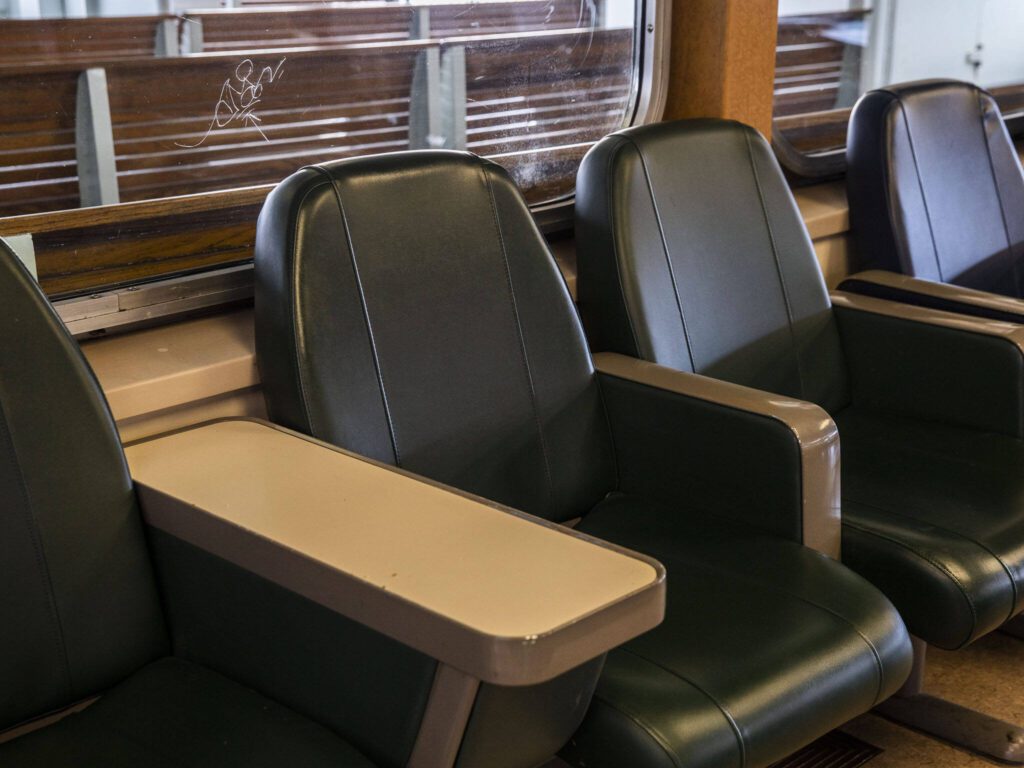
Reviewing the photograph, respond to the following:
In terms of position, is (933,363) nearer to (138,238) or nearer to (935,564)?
(935,564)

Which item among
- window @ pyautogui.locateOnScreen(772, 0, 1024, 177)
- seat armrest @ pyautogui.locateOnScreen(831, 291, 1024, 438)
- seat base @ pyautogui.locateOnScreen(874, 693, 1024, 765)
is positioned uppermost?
window @ pyautogui.locateOnScreen(772, 0, 1024, 177)

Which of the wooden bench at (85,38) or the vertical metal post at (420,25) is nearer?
the wooden bench at (85,38)

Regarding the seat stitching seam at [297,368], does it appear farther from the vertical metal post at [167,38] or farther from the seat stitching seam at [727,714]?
the seat stitching seam at [727,714]

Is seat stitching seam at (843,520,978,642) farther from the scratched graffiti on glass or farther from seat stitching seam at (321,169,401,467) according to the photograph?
the scratched graffiti on glass

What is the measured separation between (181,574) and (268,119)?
79 cm

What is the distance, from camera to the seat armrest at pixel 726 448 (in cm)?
180

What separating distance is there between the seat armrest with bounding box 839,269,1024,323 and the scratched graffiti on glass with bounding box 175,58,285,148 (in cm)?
133

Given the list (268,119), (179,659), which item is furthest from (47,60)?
(179,659)

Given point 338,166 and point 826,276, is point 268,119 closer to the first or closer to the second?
point 338,166

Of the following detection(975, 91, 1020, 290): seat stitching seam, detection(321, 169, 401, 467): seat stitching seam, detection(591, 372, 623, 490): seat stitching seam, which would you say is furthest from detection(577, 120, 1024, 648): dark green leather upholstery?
detection(975, 91, 1020, 290): seat stitching seam

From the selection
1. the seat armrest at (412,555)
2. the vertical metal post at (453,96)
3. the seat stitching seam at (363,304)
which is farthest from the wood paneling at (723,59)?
the seat armrest at (412,555)

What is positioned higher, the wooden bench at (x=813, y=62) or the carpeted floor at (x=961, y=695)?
the wooden bench at (x=813, y=62)

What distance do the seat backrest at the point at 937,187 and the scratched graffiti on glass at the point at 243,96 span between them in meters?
→ 1.39

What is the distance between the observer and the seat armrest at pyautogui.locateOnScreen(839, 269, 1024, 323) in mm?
2422
